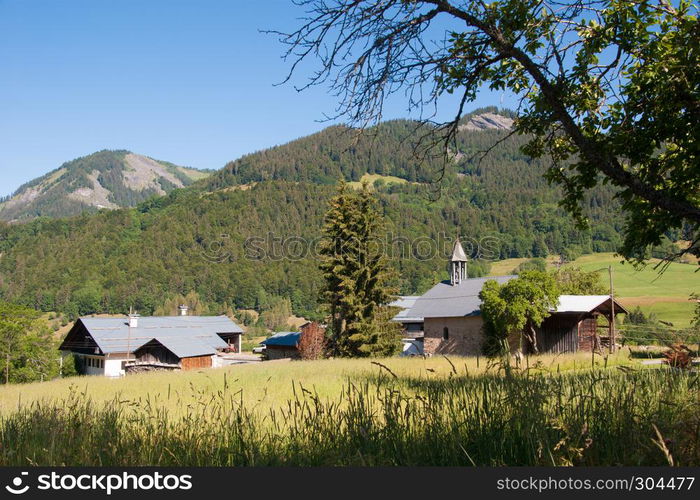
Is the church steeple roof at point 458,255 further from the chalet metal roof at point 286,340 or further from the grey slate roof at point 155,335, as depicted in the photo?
the grey slate roof at point 155,335

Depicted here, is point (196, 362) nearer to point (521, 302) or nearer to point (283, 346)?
point (283, 346)

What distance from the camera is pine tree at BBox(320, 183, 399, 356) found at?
38219 mm

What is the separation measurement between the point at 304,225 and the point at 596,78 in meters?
178

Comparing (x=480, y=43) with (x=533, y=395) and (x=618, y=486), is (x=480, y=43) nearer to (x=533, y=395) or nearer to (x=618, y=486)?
(x=533, y=395)

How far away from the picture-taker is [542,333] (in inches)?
1522

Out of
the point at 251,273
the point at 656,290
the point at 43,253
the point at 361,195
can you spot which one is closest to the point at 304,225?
the point at 251,273

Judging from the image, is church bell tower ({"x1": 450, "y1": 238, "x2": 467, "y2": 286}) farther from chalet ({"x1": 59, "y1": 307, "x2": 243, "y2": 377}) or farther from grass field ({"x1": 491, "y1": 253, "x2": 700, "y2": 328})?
chalet ({"x1": 59, "y1": 307, "x2": 243, "y2": 377})

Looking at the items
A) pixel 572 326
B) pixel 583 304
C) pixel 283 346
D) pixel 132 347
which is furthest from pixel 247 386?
pixel 283 346

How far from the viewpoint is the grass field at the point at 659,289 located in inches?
2715

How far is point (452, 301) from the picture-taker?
1777 inches

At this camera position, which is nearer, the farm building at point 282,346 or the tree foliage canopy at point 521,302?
the tree foliage canopy at point 521,302

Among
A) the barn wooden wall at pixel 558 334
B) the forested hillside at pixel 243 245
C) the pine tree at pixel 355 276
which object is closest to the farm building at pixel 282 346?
the pine tree at pixel 355 276

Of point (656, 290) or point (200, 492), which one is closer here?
A: point (200, 492)

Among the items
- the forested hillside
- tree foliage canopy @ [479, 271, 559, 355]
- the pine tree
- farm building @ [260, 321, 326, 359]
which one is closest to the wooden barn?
tree foliage canopy @ [479, 271, 559, 355]
